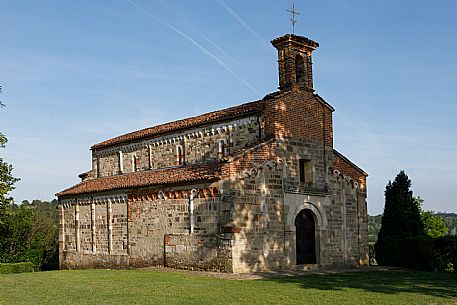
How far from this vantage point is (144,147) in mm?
28562

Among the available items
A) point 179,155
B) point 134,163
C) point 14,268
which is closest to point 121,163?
point 134,163

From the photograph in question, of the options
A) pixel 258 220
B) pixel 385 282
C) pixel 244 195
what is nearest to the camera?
pixel 385 282

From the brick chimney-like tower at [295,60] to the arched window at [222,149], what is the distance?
347 centimetres

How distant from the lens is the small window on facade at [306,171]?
23375mm

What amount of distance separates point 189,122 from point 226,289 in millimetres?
12144

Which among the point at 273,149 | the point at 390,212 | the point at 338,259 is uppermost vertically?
the point at 273,149

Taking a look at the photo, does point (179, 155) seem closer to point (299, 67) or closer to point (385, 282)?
point (299, 67)

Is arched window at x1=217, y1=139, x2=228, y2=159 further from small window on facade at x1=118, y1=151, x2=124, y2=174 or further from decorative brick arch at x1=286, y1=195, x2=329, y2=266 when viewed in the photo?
small window on facade at x1=118, y1=151, x2=124, y2=174

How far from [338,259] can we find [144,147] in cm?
1157

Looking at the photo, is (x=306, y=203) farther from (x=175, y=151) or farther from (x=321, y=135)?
(x=175, y=151)

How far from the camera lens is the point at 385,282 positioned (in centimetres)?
1734

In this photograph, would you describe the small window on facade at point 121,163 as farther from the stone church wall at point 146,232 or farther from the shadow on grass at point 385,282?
the shadow on grass at point 385,282

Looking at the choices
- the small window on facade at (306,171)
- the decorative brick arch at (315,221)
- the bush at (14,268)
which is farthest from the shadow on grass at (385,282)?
the bush at (14,268)

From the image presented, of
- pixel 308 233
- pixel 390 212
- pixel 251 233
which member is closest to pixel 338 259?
pixel 308 233
